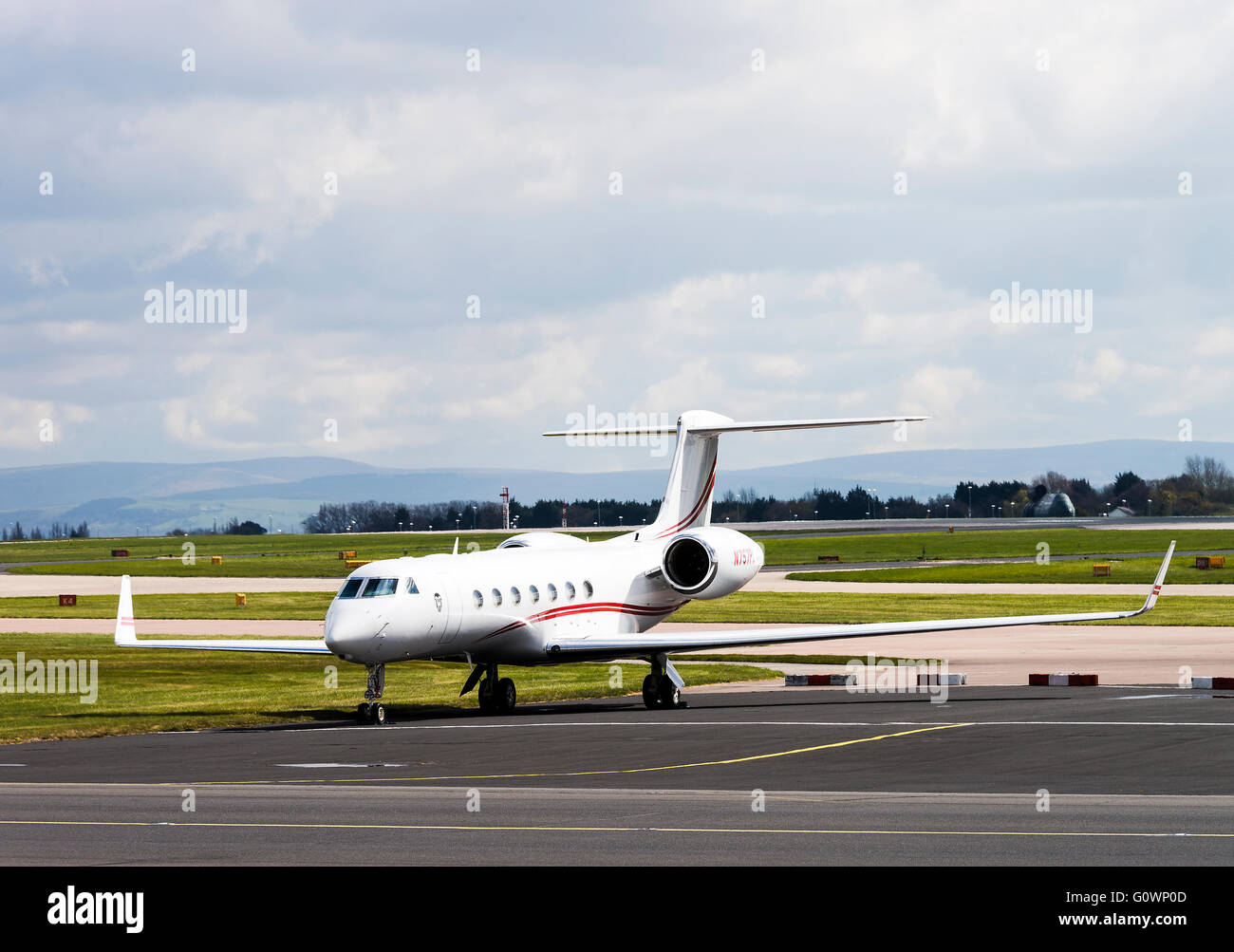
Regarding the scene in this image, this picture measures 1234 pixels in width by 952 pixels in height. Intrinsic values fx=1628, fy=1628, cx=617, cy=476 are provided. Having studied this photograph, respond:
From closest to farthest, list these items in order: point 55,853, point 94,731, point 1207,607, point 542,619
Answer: point 55,853 < point 94,731 < point 542,619 < point 1207,607

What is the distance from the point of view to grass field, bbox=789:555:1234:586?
9338 centimetres

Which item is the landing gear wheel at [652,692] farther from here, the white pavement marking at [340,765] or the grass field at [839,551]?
the grass field at [839,551]

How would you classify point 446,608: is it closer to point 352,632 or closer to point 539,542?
point 352,632

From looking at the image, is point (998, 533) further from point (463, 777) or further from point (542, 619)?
point (463, 777)

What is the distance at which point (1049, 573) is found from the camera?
9812cm

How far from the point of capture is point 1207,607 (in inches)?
2869

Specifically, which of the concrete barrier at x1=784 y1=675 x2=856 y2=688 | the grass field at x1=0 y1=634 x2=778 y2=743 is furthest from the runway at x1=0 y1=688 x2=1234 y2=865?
the concrete barrier at x1=784 y1=675 x2=856 y2=688

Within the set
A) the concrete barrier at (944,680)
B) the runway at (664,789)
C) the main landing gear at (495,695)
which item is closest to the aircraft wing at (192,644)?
the runway at (664,789)

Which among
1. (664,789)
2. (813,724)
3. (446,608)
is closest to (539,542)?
(446,608)

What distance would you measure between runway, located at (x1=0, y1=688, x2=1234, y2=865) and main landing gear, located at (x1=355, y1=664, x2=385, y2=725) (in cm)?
40
